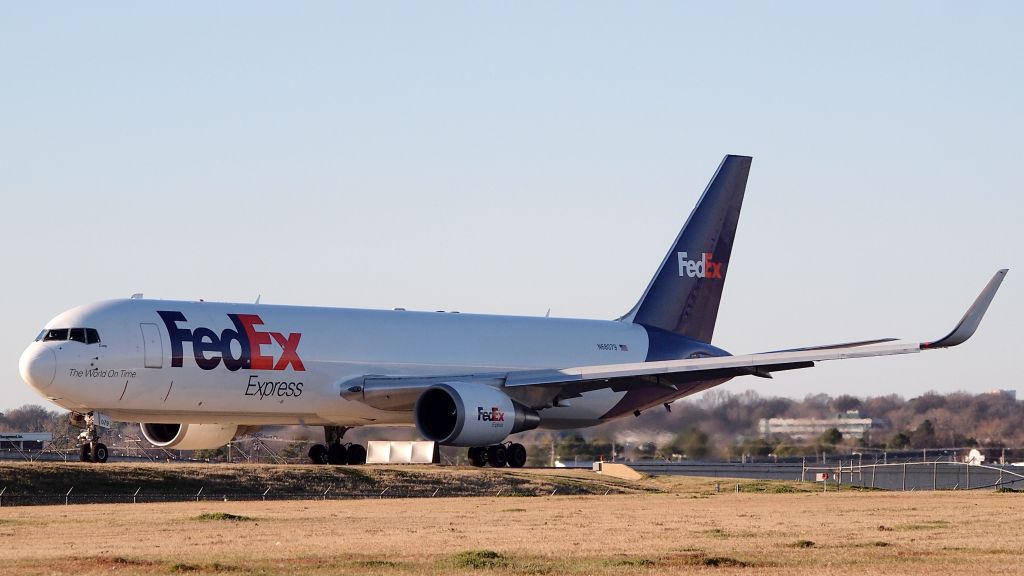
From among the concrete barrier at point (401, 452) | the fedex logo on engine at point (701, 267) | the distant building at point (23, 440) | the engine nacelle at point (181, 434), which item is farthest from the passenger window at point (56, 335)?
the distant building at point (23, 440)

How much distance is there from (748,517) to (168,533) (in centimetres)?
845

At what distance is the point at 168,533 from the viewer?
61.3ft

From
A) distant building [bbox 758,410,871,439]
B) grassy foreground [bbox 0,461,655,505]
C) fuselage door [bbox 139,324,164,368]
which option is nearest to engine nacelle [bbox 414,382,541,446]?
grassy foreground [bbox 0,461,655,505]

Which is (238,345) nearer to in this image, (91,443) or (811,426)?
(91,443)

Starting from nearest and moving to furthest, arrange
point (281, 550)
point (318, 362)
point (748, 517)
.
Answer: point (281, 550), point (748, 517), point (318, 362)

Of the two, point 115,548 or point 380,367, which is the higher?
point 380,367

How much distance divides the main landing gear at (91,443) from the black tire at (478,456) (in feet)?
26.4

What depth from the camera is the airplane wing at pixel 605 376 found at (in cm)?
3244

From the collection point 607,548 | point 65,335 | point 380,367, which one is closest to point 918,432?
point 380,367

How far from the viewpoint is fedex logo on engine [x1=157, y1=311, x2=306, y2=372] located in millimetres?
30719

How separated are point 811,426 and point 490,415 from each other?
1759cm

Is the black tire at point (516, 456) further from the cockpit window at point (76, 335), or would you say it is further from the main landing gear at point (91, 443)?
the cockpit window at point (76, 335)

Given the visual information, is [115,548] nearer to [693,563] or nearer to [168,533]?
[168,533]

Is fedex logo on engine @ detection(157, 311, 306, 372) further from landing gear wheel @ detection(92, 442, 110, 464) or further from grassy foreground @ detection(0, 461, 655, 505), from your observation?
landing gear wheel @ detection(92, 442, 110, 464)
